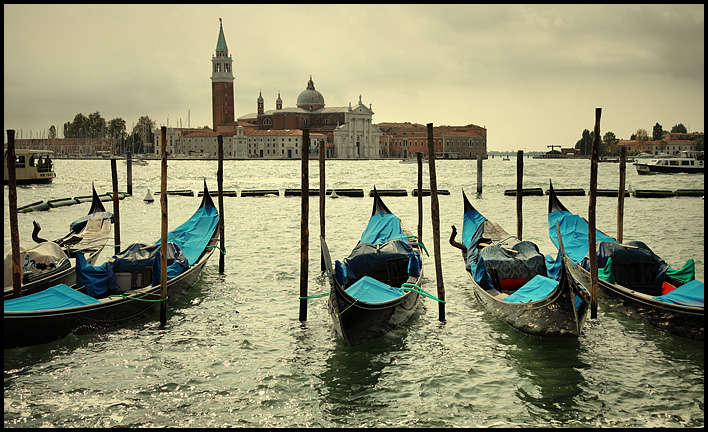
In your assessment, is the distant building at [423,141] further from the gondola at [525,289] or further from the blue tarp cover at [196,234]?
the gondola at [525,289]

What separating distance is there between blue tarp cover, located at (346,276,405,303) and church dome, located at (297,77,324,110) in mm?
78726

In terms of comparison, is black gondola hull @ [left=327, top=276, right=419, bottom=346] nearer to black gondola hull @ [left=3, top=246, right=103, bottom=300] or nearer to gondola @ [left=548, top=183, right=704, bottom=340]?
gondola @ [left=548, top=183, right=704, bottom=340]

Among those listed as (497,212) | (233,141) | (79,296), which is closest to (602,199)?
(497,212)

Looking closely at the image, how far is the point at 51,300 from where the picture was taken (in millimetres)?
5398

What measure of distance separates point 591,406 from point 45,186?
29513mm

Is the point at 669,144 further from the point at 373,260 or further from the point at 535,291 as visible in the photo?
the point at 535,291

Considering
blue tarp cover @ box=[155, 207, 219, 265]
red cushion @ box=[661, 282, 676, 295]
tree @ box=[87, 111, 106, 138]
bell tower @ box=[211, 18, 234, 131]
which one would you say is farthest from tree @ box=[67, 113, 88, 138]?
red cushion @ box=[661, 282, 676, 295]

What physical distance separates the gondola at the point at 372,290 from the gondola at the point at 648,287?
1.64 metres

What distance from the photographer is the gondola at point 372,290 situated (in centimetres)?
520

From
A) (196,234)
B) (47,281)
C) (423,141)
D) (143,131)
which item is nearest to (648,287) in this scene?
(196,234)

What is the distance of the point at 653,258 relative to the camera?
617 cm

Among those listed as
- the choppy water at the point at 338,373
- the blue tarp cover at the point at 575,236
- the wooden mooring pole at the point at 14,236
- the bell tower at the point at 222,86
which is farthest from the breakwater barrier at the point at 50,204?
the bell tower at the point at 222,86

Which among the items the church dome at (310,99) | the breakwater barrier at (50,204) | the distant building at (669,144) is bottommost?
the breakwater barrier at (50,204)

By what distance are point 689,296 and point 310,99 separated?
79.8 meters
